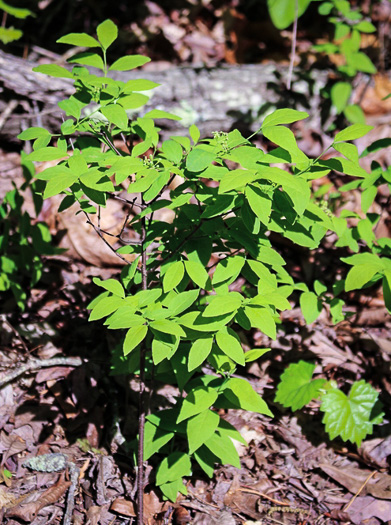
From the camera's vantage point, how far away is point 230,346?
4.67 ft

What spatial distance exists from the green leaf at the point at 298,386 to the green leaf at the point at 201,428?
748mm

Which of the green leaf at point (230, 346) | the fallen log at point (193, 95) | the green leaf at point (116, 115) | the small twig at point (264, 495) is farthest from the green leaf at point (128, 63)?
the small twig at point (264, 495)

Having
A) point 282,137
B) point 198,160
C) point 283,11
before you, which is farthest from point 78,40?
point 283,11

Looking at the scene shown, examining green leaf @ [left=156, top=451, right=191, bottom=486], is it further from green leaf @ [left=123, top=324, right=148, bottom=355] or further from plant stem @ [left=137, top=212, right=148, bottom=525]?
green leaf @ [left=123, top=324, right=148, bottom=355]

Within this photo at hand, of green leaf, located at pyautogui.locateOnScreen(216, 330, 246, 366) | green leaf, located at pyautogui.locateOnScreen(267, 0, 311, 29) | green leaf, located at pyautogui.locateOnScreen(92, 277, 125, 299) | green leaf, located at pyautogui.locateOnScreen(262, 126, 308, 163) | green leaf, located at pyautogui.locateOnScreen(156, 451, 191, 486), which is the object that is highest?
green leaf, located at pyautogui.locateOnScreen(267, 0, 311, 29)

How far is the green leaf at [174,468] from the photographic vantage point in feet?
6.03

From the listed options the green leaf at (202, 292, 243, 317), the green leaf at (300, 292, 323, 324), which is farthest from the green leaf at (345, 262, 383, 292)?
the green leaf at (202, 292, 243, 317)

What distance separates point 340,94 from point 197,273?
2583mm

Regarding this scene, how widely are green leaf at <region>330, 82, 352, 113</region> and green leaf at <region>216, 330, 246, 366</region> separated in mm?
2575

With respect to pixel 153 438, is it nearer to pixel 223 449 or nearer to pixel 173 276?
pixel 223 449

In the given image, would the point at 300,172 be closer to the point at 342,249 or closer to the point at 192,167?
the point at 192,167

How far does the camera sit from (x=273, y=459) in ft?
7.61

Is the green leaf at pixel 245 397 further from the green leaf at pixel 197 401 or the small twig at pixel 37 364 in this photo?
the small twig at pixel 37 364

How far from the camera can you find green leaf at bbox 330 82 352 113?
3.44 metres
